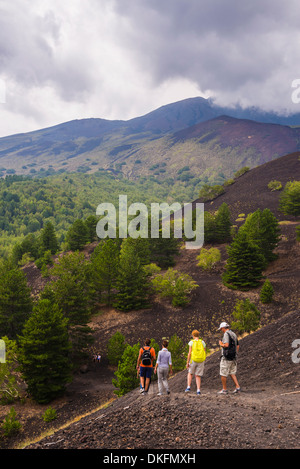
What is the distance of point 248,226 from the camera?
42.9m

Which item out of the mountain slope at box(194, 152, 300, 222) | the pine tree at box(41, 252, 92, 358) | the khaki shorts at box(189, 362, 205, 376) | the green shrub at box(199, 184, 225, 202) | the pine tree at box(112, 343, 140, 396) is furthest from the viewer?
the green shrub at box(199, 184, 225, 202)

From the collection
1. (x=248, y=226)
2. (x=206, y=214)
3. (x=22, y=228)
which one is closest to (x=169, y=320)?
(x=248, y=226)

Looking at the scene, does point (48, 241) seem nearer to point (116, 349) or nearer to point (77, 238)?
point (77, 238)

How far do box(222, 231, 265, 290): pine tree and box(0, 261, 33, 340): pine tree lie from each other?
23577 mm

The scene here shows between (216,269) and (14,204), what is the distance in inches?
4896

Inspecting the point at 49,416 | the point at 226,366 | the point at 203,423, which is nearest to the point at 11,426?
the point at 49,416

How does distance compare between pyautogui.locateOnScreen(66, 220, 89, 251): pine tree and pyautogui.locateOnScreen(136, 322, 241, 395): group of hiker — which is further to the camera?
pyautogui.locateOnScreen(66, 220, 89, 251): pine tree

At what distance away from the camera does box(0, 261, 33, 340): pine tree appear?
29.3 meters

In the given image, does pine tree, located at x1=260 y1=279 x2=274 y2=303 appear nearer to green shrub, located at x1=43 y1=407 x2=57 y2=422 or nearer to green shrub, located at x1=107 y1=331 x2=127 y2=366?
green shrub, located at x1=107 y1=331 x2=127 y2=366

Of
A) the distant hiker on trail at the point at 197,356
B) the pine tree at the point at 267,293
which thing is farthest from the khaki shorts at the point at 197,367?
the pine tree at the point at 267,293

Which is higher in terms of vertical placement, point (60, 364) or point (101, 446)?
point (101, 446)

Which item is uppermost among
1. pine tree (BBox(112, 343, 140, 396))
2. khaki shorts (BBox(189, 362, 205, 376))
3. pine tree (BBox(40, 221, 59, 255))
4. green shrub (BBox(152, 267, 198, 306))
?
pine tree (BBox(40, 221, 59, 255))

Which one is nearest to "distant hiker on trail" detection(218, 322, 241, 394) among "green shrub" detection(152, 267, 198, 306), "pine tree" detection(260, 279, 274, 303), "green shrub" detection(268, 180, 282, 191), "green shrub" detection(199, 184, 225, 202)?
"pine tree" detection(260, 279, 274, 303)
